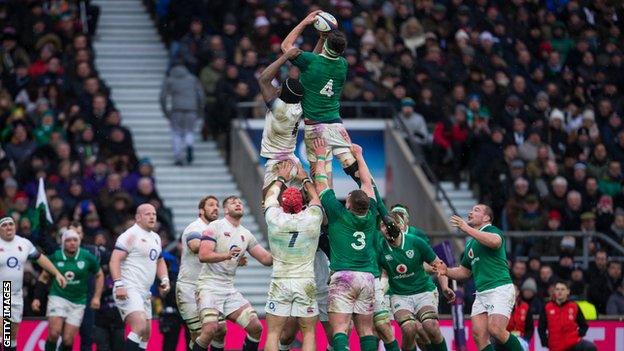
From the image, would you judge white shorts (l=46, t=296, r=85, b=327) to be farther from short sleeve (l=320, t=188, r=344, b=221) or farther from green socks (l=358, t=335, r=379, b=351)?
short sleeve (l=320, t=188, r=344, b=221)

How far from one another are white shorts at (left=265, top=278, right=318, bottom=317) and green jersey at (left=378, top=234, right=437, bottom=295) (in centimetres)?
204

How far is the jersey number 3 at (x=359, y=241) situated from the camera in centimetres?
2139

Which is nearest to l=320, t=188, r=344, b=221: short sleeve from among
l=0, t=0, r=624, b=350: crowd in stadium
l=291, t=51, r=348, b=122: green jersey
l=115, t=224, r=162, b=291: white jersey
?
l=291, t=51, r=348, b=122: green jersey

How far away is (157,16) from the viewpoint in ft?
120

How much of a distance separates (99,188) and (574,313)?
8417 mm

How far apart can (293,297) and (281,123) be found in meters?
2.54

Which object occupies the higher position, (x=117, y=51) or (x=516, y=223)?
(x=117, y=51)

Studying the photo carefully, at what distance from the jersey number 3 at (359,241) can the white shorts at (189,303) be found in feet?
8.97

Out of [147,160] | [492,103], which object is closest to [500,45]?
[492,103]

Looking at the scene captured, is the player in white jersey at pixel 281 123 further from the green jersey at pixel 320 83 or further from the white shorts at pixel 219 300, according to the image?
the white shorts at pixel 219 300

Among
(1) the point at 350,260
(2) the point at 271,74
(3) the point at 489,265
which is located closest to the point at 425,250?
(3) the point at 489,265

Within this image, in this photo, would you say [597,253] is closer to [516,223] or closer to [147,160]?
[516,223]

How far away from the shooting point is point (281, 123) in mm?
22703

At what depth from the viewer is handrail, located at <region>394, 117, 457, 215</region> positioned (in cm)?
3176
